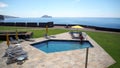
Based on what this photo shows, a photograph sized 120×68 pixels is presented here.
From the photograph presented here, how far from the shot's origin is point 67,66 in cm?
933

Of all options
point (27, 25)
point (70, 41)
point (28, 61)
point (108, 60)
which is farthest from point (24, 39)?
point (27, 25)

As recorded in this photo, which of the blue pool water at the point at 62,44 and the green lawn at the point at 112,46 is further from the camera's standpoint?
the blue pool water at the point at 62,44

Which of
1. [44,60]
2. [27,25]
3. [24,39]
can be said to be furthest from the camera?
[27,25]

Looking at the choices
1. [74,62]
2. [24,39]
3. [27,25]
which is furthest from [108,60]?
[27,25]

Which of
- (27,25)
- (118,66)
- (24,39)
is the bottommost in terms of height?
(118,66)

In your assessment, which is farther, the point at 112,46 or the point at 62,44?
the point at 62,44

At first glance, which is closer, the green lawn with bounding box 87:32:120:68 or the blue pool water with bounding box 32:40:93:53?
the green lawn with bounding box 87:32:120:68

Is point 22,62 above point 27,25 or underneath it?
underneath

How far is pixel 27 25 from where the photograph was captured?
35.6 metres

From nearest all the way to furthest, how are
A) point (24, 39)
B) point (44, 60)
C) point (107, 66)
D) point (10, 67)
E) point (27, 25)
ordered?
point (10, 67) < point (107, 66) < point (44, 60) < point (24, 39) < point (27, 25)

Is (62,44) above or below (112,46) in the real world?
below

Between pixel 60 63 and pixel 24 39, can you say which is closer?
pixel 60 63

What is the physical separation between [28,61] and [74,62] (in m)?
4.06

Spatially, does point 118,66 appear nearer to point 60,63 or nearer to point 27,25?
point 60,63
